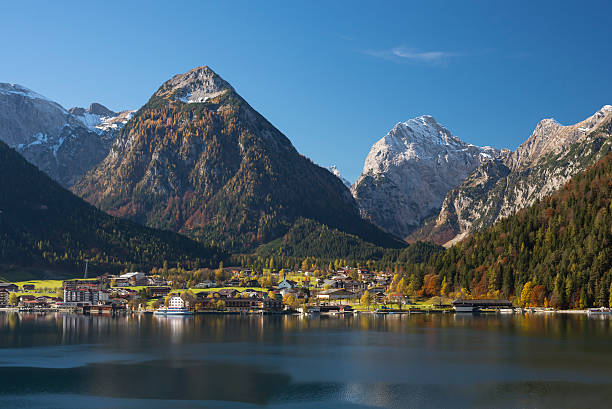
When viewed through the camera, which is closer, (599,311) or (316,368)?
(316,368)

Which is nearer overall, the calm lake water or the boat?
the calm lake water

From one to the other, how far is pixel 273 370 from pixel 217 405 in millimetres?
25375

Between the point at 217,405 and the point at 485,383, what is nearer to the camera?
the point at 217,405

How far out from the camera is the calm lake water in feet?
272

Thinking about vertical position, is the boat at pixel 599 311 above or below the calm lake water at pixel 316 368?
above

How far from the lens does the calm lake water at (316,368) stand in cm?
8281

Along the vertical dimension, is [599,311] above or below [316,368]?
above

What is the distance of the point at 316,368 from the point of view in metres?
106

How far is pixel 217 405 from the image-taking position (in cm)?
7944

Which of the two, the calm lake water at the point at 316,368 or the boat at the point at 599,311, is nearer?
the calm lake water at the point at 316,368

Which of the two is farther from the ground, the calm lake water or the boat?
the boat

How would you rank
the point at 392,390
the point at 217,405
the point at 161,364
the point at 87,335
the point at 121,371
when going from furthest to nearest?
1. the point at 87,335
2. the point at 161,364
3. the point at 121,371
4. the point at 392,390
5. the point at 217,405

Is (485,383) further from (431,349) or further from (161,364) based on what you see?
(161,364)

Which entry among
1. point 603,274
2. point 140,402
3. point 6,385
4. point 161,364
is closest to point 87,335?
point 161,364
